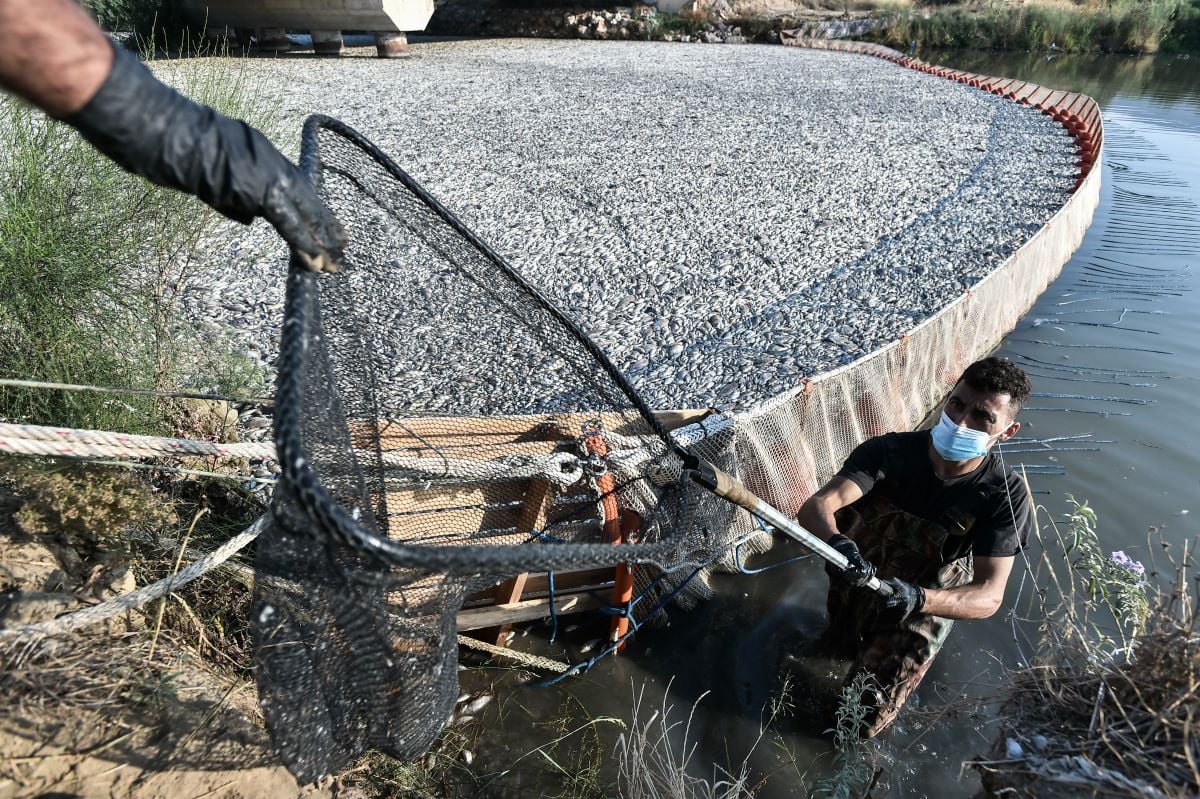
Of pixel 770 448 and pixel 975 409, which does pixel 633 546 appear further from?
pixel 770 448

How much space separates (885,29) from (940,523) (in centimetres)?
2741

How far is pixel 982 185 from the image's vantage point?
10172 millimetres

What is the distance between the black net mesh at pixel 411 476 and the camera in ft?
6.14

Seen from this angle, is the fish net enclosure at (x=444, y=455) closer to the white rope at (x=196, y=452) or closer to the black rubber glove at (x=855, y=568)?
the white rope at (x=196, y=452)

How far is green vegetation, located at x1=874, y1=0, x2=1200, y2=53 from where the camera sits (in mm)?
26141

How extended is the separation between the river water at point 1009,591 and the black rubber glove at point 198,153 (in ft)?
7.62

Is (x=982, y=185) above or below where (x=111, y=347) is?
below

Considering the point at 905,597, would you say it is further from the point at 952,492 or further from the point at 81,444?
the point at 81,444

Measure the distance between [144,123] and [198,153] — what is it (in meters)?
0.12

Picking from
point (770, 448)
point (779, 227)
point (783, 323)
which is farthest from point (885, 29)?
point (770, 448)

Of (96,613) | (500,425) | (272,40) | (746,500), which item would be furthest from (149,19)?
(746,500)

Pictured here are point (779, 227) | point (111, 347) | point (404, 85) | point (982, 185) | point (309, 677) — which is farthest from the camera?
point (404, 85)

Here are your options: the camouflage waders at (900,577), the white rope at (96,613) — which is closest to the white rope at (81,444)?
the white rope at (96,613)

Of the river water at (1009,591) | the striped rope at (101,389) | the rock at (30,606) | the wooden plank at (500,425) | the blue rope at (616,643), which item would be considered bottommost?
the river water at (1009,591)
